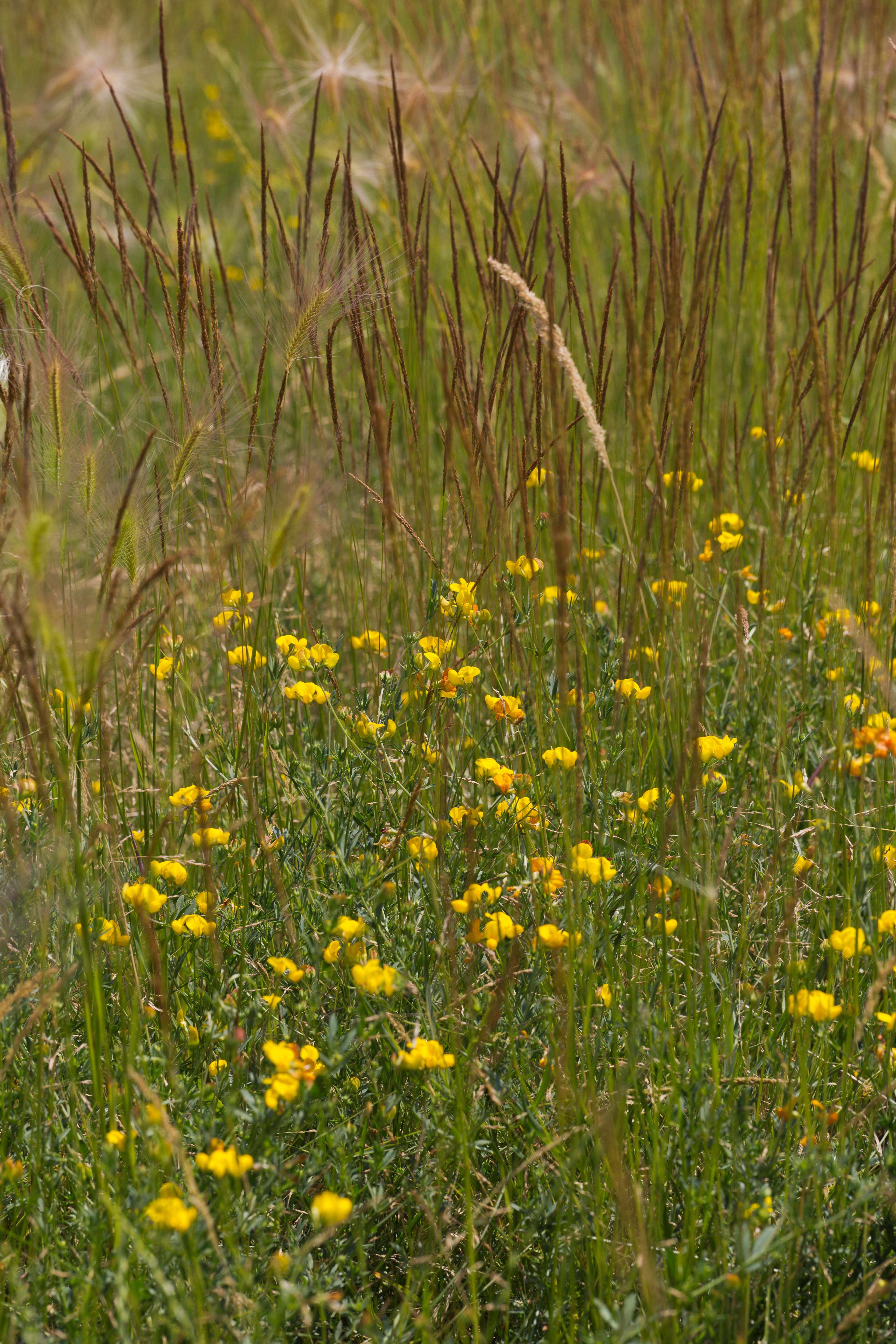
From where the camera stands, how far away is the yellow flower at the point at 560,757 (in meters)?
1.38

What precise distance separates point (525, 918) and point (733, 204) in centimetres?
216

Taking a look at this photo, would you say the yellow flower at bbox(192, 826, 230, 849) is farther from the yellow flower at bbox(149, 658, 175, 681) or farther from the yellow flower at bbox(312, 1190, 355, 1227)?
the yellow flower at bbox(312, 1190, 355, 1227)

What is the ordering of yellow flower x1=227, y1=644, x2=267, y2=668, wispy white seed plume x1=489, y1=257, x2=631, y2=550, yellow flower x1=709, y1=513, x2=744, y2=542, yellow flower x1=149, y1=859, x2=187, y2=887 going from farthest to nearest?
yellow flower x1=709, y1=513, x2=744, y2=542, yellow flower x1=227, y1=644, x2=267, y2=668, yellow flower x1=149, y1=859, x2=187, y2=887, wispy white seed plume x1=489, y1=257, x2=631, y2=550

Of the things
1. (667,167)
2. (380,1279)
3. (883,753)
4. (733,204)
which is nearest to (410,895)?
(380,1279)

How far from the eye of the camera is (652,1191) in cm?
115

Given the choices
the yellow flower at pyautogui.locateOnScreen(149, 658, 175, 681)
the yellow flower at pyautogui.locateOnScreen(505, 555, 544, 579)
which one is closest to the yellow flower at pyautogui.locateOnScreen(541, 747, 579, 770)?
the yellow flower at pyautogui.locateOnScreen(505, 555, 544, 579)

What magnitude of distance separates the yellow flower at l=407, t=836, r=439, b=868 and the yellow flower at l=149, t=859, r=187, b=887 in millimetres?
288

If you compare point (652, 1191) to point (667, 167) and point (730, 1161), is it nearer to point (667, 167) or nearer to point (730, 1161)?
point (730, 1161)

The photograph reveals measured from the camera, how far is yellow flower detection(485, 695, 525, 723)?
1543mm

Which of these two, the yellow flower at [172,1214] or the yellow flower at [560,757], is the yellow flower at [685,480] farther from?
the yellow flower at [172,1214]

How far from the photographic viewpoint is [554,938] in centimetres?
120

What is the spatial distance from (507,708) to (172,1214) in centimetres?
80

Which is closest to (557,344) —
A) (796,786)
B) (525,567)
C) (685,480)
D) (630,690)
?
(685,480)

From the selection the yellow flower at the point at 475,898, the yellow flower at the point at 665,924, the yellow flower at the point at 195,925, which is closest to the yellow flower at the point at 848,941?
the yellow flower at the point at 665,924
